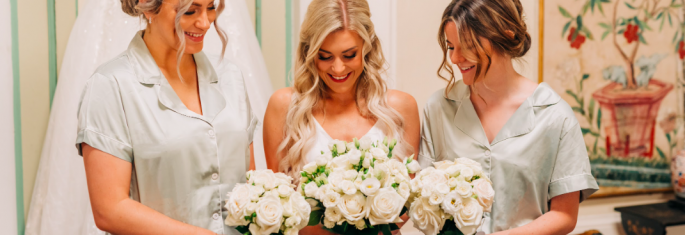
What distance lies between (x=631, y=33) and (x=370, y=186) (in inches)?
110

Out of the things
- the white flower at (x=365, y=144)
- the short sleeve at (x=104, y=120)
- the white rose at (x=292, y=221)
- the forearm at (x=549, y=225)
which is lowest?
the forearm at (x=549, y=225)

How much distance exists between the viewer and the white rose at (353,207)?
1314 millimetres

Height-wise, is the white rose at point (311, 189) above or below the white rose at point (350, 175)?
below

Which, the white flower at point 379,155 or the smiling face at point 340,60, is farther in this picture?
the smiling face at point 340,60

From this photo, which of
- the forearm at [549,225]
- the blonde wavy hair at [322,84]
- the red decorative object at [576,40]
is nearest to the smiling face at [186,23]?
the blonde wavy hair at [322,84]

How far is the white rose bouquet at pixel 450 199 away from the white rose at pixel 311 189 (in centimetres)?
26

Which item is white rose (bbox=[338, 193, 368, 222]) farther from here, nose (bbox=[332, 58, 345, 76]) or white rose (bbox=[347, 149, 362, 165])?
nose (bbox=[332, 58, 345, 76])

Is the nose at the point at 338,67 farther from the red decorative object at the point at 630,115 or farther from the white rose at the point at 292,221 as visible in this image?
the red decorative object at the point at 630,115

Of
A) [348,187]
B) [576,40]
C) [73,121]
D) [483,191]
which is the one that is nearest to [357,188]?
[348,187]

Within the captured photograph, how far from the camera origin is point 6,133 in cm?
236

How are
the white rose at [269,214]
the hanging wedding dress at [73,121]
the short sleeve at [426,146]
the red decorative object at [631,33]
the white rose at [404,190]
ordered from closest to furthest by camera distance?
the white rose at [269,214] < the white rose at [404,190] < the short sleeve at [426,146] < the hanging wedding dress at [73,121] < the red decorative object at [631,33]

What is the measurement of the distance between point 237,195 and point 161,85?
462 millimetres

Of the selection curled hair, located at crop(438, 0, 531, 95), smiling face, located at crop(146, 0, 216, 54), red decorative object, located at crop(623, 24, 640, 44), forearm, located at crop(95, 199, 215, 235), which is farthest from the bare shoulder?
red decorative object, located at crop(623, 24, 640, 44)

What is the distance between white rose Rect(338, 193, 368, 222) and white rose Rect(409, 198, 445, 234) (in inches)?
6.1
